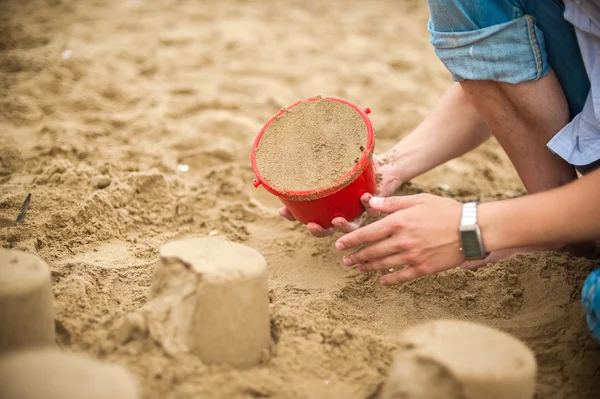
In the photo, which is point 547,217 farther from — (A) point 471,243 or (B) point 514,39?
(B) point 514,39

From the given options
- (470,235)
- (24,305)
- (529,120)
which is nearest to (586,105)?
(529,120)

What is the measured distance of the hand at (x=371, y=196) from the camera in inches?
63.2

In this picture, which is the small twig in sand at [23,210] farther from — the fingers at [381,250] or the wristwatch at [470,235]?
the wristwatch at [470,235]

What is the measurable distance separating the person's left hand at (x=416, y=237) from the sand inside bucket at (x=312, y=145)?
16 cm

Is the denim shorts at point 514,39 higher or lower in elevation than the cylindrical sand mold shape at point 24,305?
higher

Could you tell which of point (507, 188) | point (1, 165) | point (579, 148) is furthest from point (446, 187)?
point (1, 165)

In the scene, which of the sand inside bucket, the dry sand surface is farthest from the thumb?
the dry sand surface

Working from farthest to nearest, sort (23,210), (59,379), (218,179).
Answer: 1. (218,179)
2. (23,210)
3. (59,379)

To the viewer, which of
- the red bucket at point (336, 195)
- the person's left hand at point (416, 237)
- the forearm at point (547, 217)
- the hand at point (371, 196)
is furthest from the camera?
the hand at point (371, 196)

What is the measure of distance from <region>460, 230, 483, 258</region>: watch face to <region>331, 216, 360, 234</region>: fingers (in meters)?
0.34

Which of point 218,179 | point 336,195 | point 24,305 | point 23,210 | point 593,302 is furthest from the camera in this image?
point 218,179

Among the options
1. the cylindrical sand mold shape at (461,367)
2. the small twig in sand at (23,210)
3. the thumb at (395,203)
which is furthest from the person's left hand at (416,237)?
the small twig in sand at (23,210)

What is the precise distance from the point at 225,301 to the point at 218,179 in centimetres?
104

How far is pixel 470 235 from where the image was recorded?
1.35 metres
